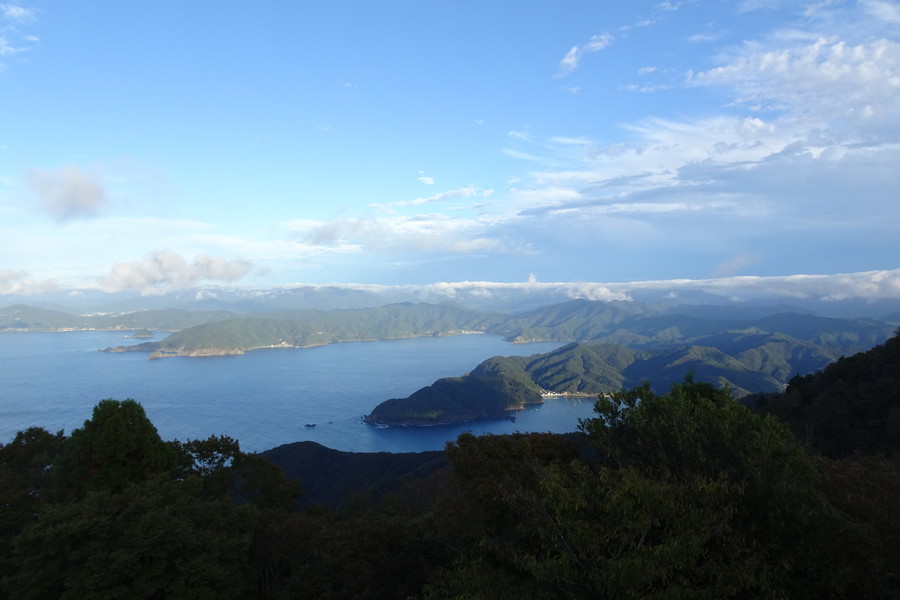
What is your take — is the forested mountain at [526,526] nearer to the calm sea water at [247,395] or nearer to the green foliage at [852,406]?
the green foliage at [852,406]

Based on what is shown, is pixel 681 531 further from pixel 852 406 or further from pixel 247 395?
pixel 247 395

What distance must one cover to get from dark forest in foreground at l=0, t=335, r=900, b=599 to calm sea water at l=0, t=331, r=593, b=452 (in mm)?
54913

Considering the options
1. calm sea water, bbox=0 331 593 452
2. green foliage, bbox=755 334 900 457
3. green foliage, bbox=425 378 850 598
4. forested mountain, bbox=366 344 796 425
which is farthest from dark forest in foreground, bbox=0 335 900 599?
forested mountain, bbox=366 344 796 425

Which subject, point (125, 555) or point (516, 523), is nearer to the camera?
point (125, 555)

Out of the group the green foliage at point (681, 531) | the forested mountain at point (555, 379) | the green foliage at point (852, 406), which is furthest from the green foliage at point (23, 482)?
the forested mountain at point (555, 379)

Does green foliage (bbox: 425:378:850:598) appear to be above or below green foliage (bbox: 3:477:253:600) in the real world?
above

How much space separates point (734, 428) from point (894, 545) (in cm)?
303

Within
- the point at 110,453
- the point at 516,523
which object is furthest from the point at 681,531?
the point at 110,453

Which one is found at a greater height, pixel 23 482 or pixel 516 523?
pixel 516 523

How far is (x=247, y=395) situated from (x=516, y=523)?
364 ft

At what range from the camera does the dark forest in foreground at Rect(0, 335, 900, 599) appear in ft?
22.2

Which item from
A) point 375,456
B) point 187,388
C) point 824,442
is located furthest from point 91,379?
point 824,442

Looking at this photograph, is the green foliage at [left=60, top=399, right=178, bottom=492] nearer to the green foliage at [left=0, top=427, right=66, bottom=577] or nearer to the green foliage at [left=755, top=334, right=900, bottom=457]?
the green foliage at [left=0, top=427, right=66, bottom=577]

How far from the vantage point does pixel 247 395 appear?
359 feet
